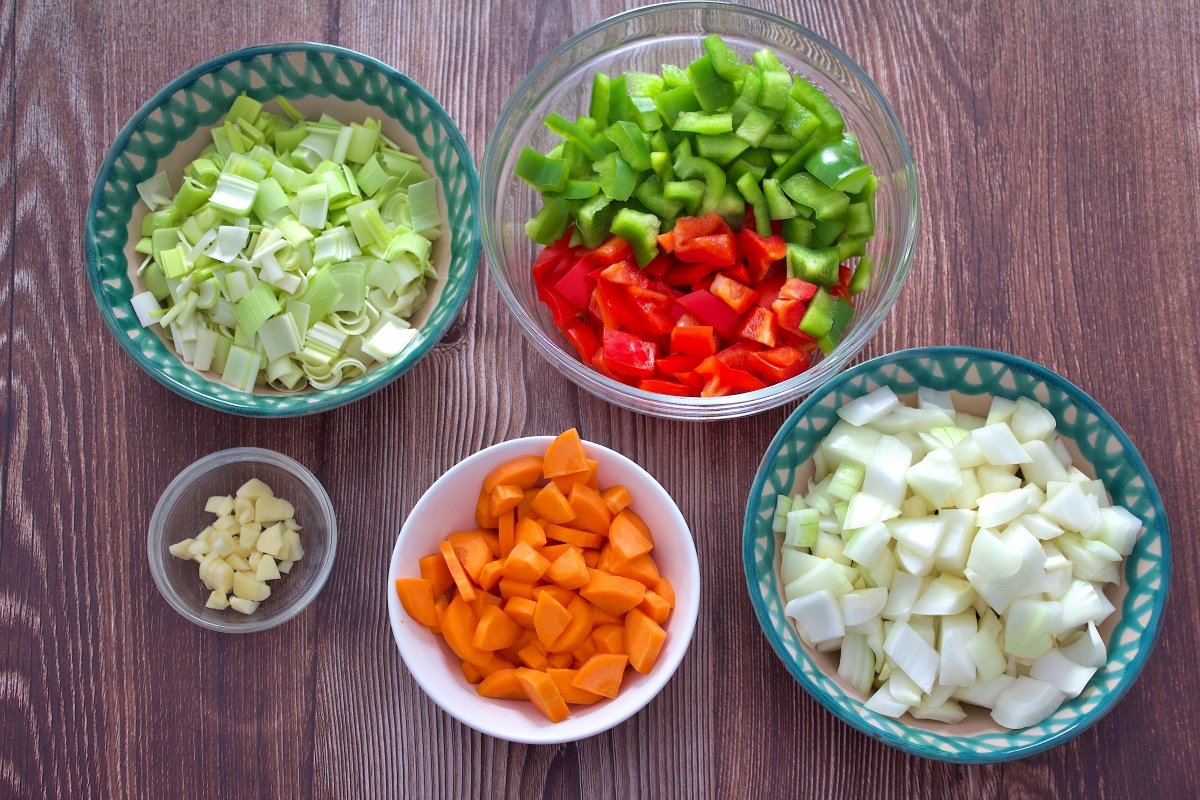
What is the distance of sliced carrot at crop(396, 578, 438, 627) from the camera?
1518 millimetres

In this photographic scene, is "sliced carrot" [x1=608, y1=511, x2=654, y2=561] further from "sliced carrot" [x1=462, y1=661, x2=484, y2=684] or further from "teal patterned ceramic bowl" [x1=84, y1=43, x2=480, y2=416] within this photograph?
"teal patterned ceramic bowl" [x1=84, y1=43, x2=480, y2=416]

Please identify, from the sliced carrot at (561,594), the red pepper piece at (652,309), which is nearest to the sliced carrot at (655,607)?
the sliced carrot at (561,594)

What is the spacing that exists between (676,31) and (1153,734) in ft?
4.96

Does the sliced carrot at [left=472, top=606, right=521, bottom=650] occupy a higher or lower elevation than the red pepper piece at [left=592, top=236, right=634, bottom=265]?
lower

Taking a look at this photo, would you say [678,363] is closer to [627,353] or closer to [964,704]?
[627,353]

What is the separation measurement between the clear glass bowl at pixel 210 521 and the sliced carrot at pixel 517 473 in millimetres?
322

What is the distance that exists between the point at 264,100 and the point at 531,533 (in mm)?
933

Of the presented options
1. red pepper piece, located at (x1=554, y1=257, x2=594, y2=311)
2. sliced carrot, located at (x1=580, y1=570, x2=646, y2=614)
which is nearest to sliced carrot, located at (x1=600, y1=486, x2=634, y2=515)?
sliced carrot, located at (x1=580, y1=570, x2=646, y2=614)

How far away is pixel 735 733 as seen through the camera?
1631 millimetres

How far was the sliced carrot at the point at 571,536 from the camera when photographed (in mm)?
1545

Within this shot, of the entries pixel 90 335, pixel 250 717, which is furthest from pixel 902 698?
pixel 90 335

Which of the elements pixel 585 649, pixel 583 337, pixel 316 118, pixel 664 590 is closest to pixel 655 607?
pixel 664 590

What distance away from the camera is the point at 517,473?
1.54 metres

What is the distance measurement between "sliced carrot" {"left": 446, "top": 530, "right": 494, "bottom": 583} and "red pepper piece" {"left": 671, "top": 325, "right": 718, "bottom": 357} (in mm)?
470
